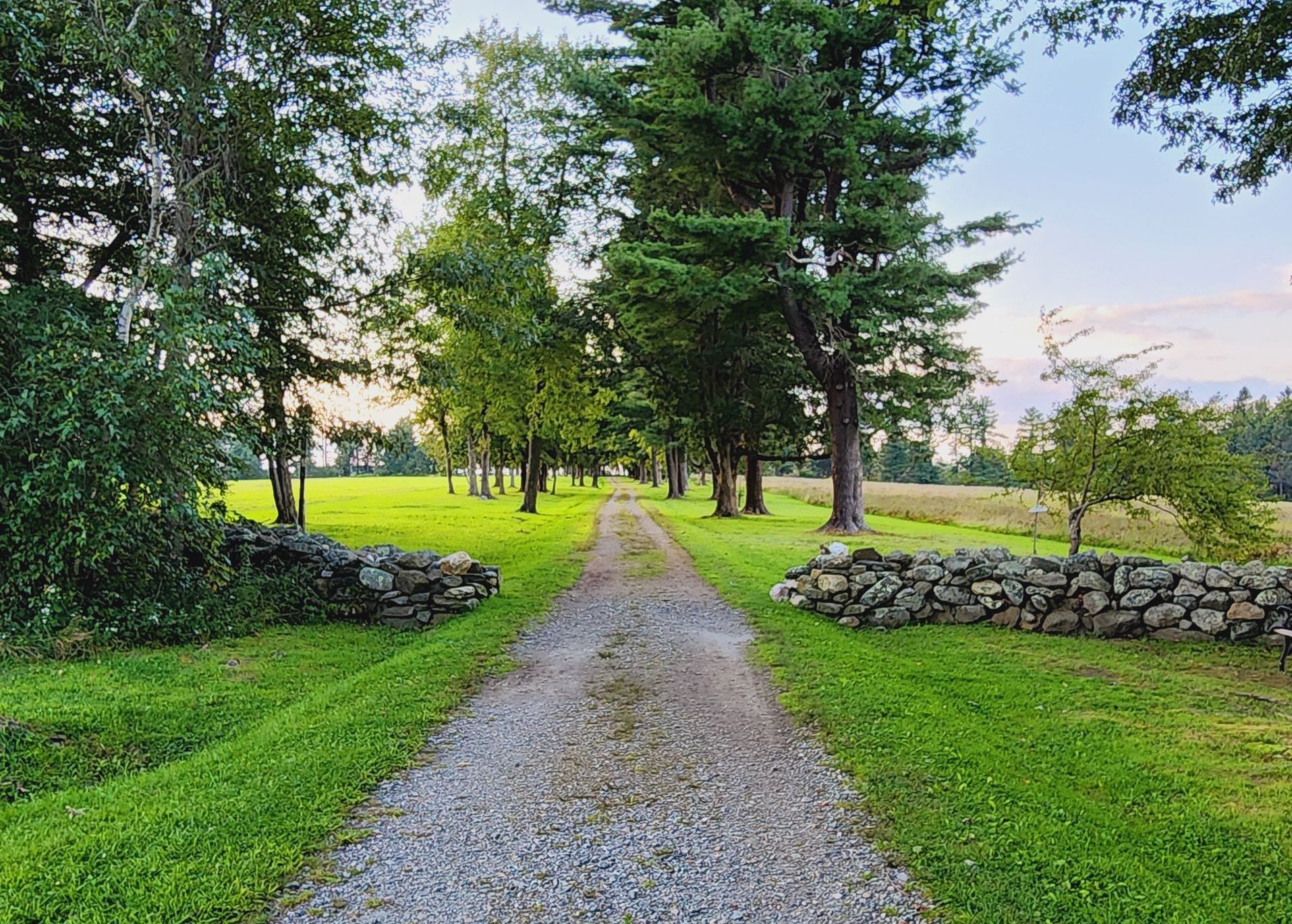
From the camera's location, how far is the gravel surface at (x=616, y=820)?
2906 mm

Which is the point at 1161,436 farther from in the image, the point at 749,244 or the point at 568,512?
the point at 568,512

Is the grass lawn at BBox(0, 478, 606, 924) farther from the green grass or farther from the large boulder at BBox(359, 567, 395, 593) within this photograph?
the large boulder at BBox(359, 567, 395, 593)

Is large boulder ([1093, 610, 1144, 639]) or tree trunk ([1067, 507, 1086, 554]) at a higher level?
tree trunk ([1067, 507, 1086, 554])

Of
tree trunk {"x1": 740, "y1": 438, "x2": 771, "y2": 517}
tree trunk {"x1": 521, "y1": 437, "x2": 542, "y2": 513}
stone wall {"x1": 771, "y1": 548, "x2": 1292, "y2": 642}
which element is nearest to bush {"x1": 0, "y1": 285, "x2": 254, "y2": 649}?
stone wall {"x1": 771, "y1": 548, "x2": 1292, "y2": 642}

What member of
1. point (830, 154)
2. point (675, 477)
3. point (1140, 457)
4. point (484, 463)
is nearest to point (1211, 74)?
Answer: point (1140, 457)

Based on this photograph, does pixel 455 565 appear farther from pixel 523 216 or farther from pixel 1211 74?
pixel 523 216

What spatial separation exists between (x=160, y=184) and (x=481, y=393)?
49.7 ft

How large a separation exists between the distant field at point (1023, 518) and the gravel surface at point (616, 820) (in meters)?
9.22

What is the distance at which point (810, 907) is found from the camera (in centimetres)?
287

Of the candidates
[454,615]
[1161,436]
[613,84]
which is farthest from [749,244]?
[454,615]

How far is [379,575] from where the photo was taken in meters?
8.88

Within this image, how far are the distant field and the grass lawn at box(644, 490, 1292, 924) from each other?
5697 millimetres

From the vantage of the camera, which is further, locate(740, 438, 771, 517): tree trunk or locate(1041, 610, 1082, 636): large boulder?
locate(740, 438, 771, 517): tree trunk

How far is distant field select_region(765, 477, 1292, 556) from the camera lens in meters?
17.1
